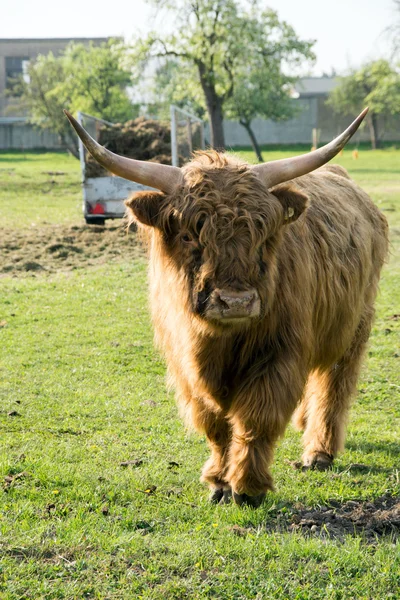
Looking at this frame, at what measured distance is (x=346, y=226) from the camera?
16.5 ft

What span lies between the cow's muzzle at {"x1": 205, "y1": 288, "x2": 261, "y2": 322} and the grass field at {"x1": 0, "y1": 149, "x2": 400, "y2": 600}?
105 cm

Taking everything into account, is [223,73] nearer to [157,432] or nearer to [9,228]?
[9,228]

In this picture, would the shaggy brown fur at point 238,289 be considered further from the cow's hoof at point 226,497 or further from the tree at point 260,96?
the tree at point 260,96

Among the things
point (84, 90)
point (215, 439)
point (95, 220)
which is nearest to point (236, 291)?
point (215, 439)

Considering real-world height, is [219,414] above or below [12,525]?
above

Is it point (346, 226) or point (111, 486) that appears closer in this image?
point (111, 486)

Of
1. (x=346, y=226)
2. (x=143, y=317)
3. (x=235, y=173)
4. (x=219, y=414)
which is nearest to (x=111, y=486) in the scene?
(x=219, y=414)

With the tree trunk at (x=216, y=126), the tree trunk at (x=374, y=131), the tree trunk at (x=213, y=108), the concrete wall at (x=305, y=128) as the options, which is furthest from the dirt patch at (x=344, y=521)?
the tree trunk at (x=374, y=131)

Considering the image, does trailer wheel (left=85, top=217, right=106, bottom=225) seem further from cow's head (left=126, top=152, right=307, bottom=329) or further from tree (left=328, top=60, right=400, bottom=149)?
tree (left=328, top=60, right=400, bottom=149)

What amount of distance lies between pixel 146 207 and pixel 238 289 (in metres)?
0.73

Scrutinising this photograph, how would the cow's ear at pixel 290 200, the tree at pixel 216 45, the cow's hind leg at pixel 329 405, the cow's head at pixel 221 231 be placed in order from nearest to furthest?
1. the cow's head at pixel 221 231
2. the cow's ear at pixel 290 200
3. the cow's hind leg at pixel 329 405
4. the tree at pixel 216 45

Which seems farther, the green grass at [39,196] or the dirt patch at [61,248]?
the green grass at [39,196]

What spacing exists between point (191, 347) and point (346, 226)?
163 cm

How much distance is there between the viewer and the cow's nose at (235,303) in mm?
3418
